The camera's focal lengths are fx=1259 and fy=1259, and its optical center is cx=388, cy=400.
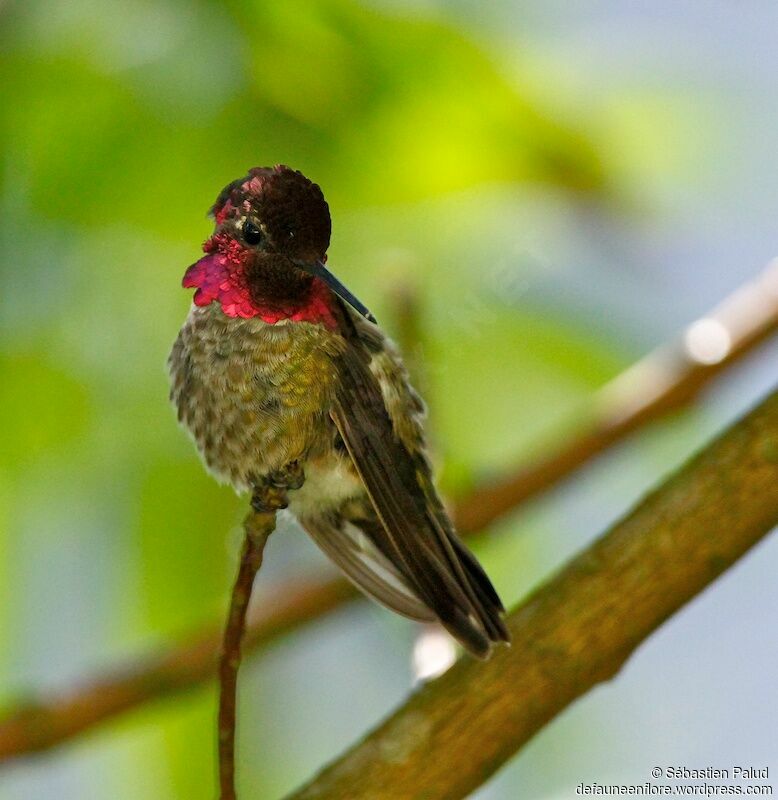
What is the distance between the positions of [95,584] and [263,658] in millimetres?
522

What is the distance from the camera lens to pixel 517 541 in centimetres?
342

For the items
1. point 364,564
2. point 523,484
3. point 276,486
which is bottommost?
point 364,564

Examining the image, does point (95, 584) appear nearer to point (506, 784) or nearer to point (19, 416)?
point (19, 416)

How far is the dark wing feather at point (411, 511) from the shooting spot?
2049 mm

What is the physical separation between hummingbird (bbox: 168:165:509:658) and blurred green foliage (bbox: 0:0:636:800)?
57 centimetres

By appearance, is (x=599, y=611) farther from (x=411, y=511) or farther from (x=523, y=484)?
(x=523, y=484)

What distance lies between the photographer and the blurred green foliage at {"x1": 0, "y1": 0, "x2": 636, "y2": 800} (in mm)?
2701

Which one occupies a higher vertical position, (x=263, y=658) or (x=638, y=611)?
(x=638, y=611)

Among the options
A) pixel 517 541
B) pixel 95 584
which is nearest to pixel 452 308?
pixel 517 541

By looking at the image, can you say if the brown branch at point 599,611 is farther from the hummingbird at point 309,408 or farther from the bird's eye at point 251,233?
the bird's eye at point 251,233

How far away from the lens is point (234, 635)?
179cm

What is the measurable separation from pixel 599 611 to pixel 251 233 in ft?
2.81
